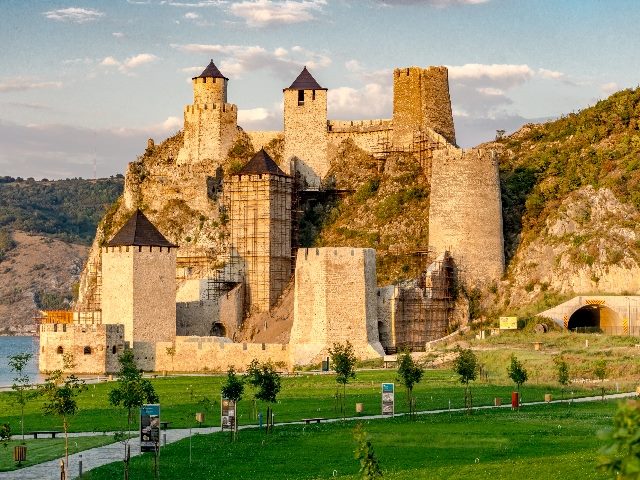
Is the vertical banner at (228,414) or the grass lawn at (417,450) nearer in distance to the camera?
the grass lawn at (417,450)

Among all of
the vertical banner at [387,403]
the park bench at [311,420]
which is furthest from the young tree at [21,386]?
the vertical banner at [387,403]

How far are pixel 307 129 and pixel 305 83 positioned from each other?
2.99 meters

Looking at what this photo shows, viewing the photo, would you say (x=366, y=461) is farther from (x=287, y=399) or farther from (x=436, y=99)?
(x=436, y=99)

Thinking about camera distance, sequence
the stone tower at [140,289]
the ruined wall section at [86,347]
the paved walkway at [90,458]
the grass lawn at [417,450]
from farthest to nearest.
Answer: the stone tower at [140,289] → the ruined wall section at [86,347] → the paved walkway at [90,458] → the grass lawn at [417,450]

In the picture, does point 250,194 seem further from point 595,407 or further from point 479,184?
point 595,407

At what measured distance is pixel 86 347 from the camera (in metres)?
70.4

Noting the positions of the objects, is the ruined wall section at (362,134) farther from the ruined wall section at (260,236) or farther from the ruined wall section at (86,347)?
the ruined wall section at (86,347)

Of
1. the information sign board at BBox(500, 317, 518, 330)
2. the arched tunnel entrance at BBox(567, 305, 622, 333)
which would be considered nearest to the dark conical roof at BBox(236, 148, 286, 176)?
the information sign board at BBox(500, 317, 518, 330)

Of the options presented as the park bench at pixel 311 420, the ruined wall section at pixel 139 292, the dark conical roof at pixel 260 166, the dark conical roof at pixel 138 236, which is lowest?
the park bench at pixel 311 420

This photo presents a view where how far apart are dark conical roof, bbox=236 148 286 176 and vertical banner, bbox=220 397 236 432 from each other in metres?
43.4

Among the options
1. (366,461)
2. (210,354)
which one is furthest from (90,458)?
(210,354)

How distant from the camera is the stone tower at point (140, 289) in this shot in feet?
233

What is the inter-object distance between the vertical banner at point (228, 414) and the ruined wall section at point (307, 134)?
168 feet

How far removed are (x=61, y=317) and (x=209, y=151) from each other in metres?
14.4
